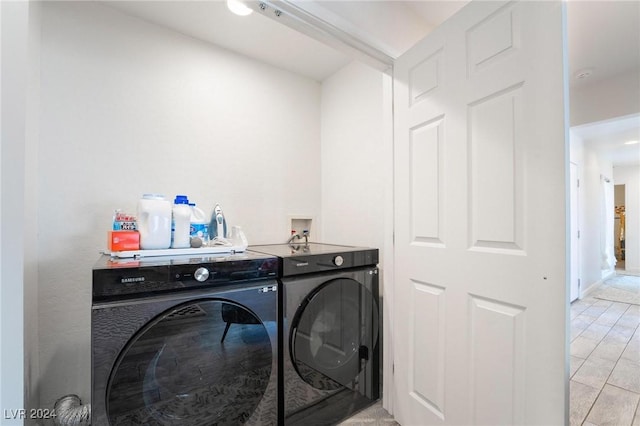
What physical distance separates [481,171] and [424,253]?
0.46 meters

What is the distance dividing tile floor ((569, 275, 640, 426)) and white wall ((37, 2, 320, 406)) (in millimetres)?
2311

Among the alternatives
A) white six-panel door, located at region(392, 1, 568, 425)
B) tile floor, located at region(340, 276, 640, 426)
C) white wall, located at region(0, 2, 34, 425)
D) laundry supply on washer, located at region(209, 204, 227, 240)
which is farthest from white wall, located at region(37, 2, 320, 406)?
tile floor, located at region(340, 276, 640, 426)

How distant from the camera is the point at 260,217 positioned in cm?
208

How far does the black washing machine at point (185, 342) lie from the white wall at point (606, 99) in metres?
3.92

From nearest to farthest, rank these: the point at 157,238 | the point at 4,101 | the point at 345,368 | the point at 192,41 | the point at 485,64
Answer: the point at 4,101
the point at 485,64
the point at 157,238
the point at 345,368
the point at 192,41

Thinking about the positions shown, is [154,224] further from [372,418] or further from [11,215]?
[372,418]

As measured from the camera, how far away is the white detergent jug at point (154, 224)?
1.21 meters

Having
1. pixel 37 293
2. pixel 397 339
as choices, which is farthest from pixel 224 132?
pixel 397 339

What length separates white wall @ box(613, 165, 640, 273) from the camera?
5.91 meters

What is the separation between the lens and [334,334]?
56.7 inches

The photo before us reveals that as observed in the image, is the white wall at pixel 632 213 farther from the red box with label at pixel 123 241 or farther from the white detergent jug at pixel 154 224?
the red box with label at pixel 123 241

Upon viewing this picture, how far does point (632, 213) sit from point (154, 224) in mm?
9033

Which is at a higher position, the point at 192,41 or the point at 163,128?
the point at 192,41

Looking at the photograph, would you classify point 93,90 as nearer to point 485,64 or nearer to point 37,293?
point 37,293
